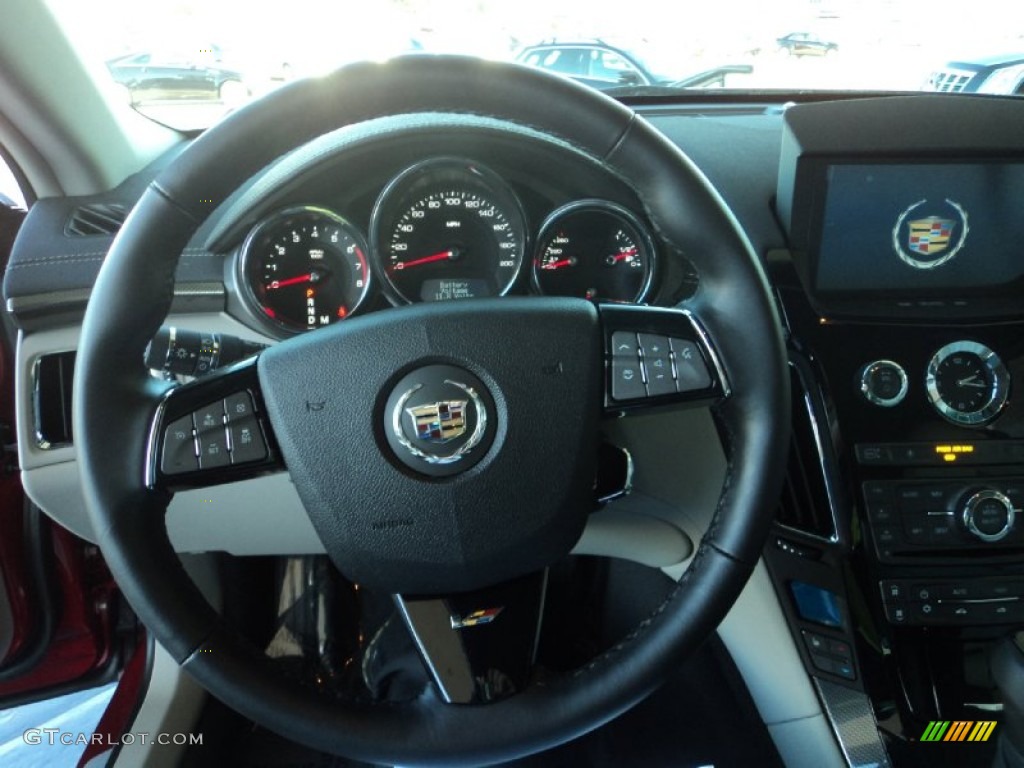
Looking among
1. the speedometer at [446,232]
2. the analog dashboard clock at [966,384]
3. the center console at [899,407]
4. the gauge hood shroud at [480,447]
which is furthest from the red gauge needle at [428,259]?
the analog dashboard clock at [966,384]

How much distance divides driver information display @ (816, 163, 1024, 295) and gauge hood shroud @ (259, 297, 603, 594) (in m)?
0.73

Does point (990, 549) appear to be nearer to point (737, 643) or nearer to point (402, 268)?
point (737, 643)

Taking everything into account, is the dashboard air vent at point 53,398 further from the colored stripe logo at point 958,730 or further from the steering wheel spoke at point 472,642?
the colored stripe logo at point 958,730

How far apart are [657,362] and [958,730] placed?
1090mm

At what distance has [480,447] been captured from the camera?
106 cm

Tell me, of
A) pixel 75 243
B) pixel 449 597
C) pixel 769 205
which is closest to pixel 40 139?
pixel 75 243

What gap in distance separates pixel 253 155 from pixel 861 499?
1.16m

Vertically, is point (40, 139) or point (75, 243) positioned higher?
point (40, 139)

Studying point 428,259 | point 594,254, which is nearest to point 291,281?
point 428,259

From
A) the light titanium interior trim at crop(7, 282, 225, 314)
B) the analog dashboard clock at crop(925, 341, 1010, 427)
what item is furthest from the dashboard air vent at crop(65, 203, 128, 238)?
the analog dashboard clock at crop(925, 341, 1010, 427)

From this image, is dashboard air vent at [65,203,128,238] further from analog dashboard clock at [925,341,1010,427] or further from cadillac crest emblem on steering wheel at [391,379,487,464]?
analog dashboard clock at [925,341,1010,427]

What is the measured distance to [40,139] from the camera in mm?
1648

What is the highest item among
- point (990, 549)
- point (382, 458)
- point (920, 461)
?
point (382, 458)

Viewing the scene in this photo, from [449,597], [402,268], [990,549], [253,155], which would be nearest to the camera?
[253,155]
